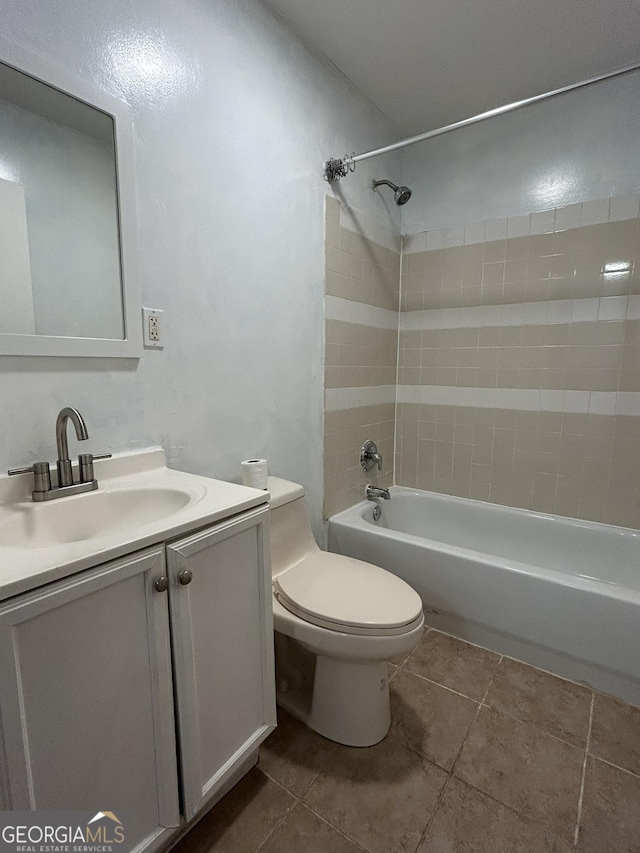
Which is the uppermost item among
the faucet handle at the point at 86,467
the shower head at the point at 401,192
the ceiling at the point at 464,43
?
the ceiling at the point at 464,43

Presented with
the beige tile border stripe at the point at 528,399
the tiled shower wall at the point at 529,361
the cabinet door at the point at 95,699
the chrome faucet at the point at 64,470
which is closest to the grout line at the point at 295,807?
the cabinet door at the point at 95,699

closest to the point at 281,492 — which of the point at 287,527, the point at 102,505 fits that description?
the point at 287,527

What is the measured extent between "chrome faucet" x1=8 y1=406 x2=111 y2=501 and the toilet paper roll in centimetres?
46

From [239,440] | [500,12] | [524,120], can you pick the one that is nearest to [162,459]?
[239,440]

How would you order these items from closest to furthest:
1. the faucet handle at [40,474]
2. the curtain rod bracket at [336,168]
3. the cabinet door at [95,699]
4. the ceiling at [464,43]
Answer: the cabinet door at [95,699] < the faucet handle at [40,474] < the ceiling at [464,43] < the curtain rod bracket at [336,168]

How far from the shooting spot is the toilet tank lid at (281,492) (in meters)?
1.45

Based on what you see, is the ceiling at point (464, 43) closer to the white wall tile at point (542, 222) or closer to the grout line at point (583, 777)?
the white wall tile at point (542, 222)

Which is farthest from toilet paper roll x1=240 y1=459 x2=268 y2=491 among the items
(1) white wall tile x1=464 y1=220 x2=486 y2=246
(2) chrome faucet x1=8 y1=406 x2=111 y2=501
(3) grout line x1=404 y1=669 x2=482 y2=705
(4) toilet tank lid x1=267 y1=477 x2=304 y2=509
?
(1) white wall tile x1=464 y1=220 x2=486 y2=246

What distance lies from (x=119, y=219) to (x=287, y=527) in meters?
1.11

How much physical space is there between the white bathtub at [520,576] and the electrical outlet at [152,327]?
123cm

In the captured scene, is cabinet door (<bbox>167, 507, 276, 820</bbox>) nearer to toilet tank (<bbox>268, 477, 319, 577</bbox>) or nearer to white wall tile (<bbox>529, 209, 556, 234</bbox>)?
toilet tank (<bbox>268, 477, 319, 577</bbox>)

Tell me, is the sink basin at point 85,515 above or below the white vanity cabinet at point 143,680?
above

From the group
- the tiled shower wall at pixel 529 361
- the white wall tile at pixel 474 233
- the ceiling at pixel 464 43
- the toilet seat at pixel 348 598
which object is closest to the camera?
the toilet seat at pixel 348 598

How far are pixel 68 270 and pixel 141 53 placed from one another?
66 centimetres
